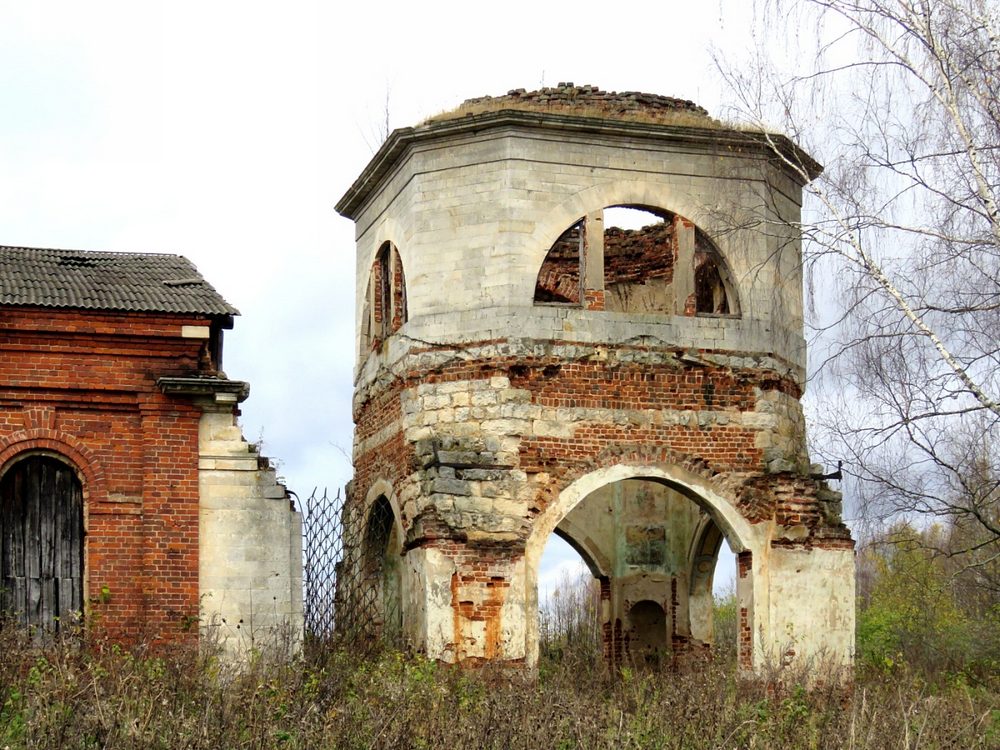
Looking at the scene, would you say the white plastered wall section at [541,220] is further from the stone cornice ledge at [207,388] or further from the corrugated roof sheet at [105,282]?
the stone cornice ledge at [207,388]

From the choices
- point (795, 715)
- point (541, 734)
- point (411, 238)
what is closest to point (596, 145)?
point (411, 238)

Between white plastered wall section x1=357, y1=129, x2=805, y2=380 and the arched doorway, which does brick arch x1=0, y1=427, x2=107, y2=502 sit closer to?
the arched doorway

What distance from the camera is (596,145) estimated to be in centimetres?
1961

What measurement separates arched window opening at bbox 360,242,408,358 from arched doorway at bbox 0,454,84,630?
5.44 m

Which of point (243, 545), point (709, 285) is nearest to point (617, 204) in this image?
point (709, 285)

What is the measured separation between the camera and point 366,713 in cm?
1220

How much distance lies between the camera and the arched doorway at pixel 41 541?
16.0 m

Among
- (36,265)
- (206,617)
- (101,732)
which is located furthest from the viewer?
(36,265)

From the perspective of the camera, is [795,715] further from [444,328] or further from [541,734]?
[444,328]

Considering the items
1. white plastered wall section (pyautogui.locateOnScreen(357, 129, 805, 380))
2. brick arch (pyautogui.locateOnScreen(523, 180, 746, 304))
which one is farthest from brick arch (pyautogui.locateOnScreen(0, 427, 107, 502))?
brick arch (pyautogui.locateOnScreen(523, 180, 746, 304))

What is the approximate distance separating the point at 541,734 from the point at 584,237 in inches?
355

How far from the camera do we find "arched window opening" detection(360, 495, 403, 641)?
69.2ft

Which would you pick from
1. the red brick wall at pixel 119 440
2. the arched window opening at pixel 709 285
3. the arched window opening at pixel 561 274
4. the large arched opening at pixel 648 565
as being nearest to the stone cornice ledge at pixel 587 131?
the arched window opening at pixel 709 285

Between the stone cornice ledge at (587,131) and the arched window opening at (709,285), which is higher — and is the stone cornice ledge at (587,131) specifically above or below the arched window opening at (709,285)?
above
